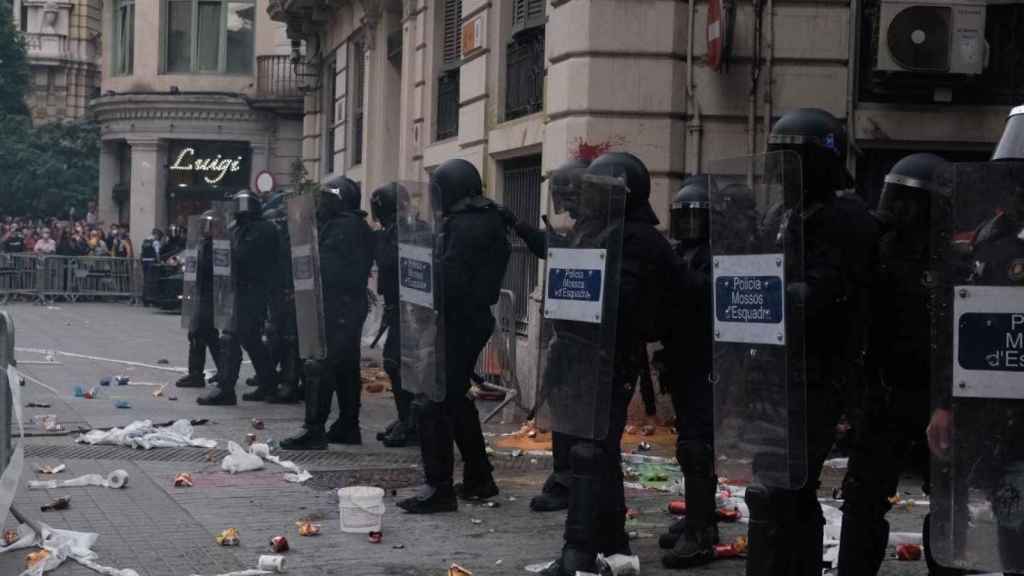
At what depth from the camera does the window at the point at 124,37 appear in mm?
41656

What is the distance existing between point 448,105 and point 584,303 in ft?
40.5

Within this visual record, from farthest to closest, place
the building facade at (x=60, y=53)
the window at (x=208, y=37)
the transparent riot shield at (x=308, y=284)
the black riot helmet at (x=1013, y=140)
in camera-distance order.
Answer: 1. the building facade at (x=60, y=53)
2. the window at (x=208, y=37)
3. the transparent riot shield at (x=308, y=284)
4. the black riot helmet at (x=1013, y=140)

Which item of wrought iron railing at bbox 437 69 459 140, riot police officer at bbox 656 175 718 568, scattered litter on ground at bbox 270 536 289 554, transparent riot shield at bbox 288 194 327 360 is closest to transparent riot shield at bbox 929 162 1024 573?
riot police officer at bbox 656 175 718 568

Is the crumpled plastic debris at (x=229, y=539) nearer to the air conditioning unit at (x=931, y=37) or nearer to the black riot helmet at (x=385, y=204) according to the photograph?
the black riot helmet at (x=385, y=204)

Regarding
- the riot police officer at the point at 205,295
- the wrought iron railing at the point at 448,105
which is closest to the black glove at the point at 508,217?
the riot police officer at the point at 205,295

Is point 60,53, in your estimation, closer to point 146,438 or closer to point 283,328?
point 283,328

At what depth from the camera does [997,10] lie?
12.4m

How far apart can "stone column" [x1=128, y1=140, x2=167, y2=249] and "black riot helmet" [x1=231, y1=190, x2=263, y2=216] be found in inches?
1116

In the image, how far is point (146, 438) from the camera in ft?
35.8

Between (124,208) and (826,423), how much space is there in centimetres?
4185

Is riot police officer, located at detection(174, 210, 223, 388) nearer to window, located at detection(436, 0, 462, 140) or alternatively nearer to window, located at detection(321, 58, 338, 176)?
window, located at detection(436, 0, 462, 140)

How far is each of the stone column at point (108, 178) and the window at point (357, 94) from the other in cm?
2028

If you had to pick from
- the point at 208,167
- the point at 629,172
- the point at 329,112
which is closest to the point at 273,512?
the point at 629,172

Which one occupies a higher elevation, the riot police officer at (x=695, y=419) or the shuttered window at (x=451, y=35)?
the shuttered window at (x=451, y=35)
